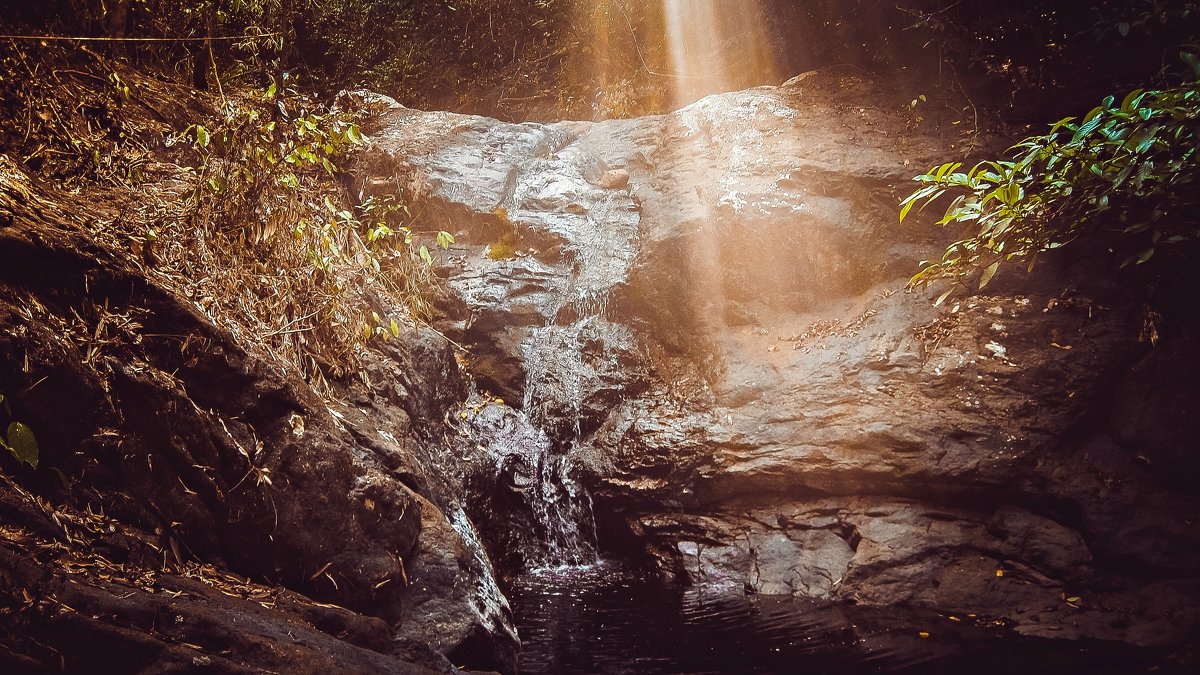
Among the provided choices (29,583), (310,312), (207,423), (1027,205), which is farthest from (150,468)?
(1027,205)

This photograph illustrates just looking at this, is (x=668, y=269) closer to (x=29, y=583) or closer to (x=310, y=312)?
(x=310, y=312)

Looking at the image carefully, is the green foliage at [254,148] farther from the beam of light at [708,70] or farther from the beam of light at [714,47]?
the beam of light at [714,47]

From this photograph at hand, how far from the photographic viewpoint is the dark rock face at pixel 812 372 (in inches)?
183

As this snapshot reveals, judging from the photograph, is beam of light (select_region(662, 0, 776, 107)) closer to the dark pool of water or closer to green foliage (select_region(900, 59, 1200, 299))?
green foliage (select_region(900, 59, 1200, 299))

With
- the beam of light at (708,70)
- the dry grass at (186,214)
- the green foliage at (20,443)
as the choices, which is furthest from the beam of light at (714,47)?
the green foliage at (20,443)

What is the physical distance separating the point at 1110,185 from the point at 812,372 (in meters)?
2.83

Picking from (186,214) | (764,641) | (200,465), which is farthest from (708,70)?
(200,465)

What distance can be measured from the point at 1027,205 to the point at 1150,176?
0.75 m

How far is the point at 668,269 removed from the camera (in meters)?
7.43

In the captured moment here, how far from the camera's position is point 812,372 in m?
6.12

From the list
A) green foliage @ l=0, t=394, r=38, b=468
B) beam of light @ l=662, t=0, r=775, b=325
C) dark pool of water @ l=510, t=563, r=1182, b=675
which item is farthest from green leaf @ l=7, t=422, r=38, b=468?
beam of light @ l=662, t=0, r=775, b=325

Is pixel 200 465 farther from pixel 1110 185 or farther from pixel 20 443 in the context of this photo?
pixel 1110 185

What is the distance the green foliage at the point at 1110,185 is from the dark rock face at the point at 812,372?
651 millimetres

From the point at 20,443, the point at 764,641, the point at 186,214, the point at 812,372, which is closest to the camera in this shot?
the point at 20,443
